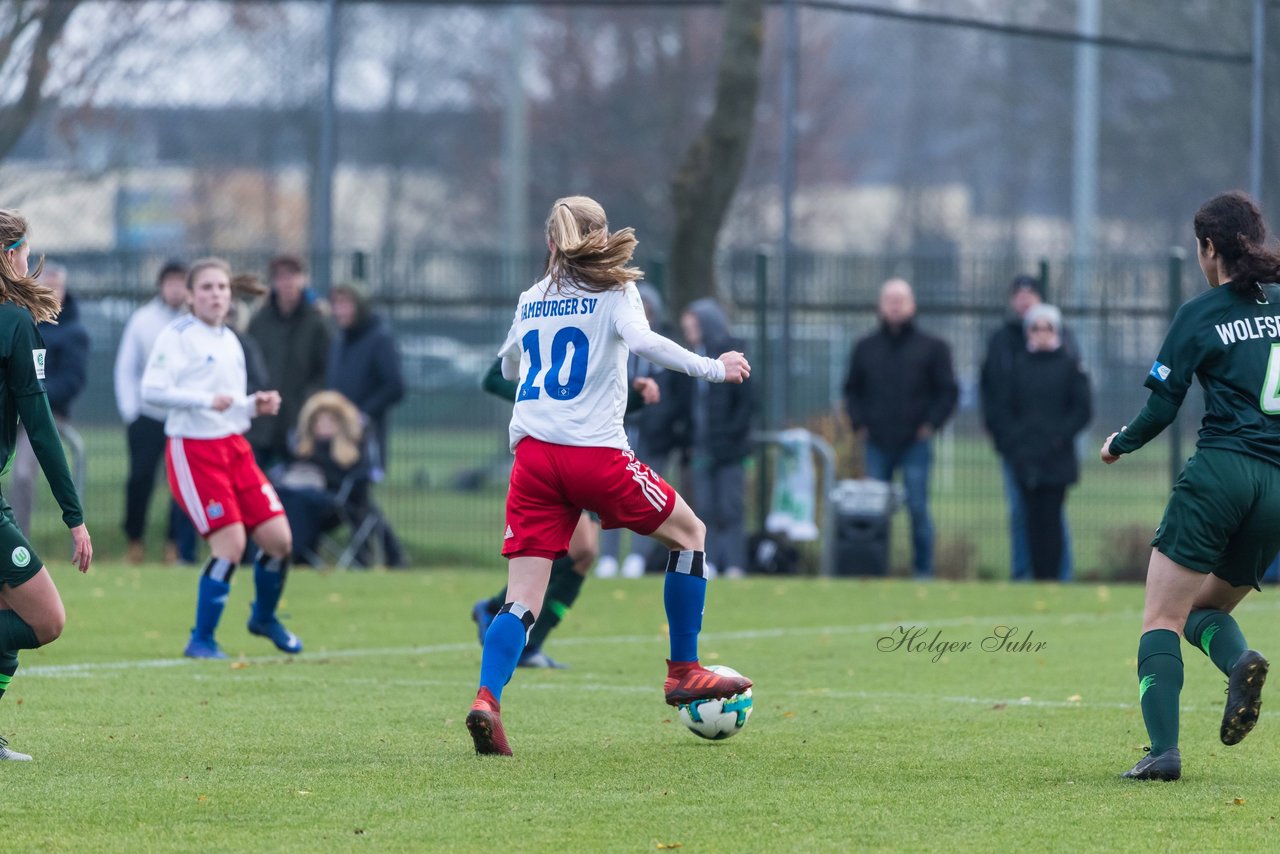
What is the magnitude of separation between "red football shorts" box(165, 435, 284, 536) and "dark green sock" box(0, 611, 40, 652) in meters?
3.17

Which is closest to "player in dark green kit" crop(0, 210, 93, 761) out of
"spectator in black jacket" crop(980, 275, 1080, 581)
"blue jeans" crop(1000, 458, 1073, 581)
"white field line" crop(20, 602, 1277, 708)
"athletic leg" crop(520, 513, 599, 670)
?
"white field line" crop(20, 602, 1277, 708)

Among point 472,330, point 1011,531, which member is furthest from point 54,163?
point 1011,531

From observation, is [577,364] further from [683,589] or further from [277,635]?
[277,635]

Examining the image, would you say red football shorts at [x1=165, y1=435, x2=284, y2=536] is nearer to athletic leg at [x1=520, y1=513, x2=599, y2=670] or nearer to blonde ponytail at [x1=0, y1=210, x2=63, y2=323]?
athletic leg at [x1=520, y1=513, x2=599, y2=670]

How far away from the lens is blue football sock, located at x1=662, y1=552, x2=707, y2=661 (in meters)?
6.72

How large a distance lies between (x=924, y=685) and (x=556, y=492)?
2.66m

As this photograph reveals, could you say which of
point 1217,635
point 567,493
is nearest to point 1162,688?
point 1217,635

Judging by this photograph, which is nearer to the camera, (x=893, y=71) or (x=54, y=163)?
(x=54, y=163)

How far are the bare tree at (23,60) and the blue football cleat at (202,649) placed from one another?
7836 mm

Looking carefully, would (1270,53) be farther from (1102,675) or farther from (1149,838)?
(1149,838)

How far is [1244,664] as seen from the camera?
228 inches

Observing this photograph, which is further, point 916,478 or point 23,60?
point 23,60

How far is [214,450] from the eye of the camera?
930 cm

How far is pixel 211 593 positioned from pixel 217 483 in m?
0.54
